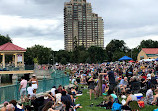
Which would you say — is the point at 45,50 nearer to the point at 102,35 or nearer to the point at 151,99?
the point at 151,99

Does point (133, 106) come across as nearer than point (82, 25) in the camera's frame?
Yes

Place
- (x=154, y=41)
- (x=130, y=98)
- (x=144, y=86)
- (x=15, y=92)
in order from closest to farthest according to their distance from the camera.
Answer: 1. (x=130, y=98)
2. (x=15, y=92)
3. (x=144, y=86)
4. (x=154, y=41)

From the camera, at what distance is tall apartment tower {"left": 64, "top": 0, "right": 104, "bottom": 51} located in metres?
161

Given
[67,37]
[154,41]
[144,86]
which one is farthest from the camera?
[67,37]

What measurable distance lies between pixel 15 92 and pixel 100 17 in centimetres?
16109

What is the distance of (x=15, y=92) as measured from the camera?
38.1ft

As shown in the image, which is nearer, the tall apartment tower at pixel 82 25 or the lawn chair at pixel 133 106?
the lawn chair at pixel 133 106

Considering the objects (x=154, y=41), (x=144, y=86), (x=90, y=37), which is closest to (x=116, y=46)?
(x=154, y=41)

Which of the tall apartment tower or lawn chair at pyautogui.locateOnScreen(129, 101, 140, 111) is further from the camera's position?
the tall apartment tower

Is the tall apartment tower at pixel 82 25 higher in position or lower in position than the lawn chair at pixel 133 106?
higher

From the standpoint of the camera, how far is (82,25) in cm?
16425

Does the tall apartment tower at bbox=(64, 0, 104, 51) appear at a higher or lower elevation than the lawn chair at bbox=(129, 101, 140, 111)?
higher

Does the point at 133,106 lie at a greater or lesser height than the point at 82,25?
lesser

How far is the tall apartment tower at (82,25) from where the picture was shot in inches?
6348
